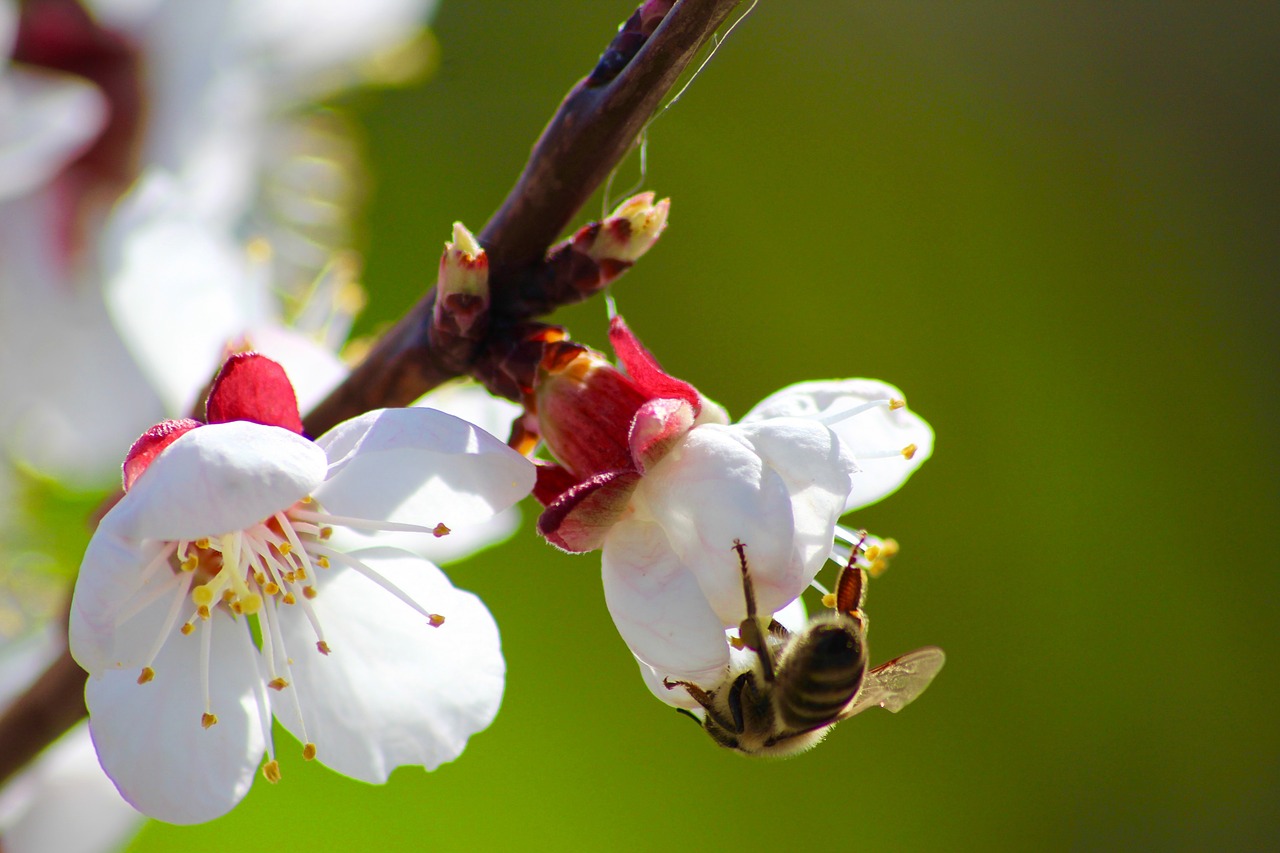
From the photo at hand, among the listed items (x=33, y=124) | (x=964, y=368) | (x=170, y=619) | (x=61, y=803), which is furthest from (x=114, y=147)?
(x=964, y=368)

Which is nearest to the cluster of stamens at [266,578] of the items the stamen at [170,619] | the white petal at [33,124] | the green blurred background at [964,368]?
the stamen at [170,619]

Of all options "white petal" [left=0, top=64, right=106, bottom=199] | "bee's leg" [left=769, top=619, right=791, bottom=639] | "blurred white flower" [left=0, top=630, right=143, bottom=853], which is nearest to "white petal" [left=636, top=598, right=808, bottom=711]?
"bee's leg" [left=769, top=619, right=791, bottom=639]

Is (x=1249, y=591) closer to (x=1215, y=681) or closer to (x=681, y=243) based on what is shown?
(x=1215, y=681)

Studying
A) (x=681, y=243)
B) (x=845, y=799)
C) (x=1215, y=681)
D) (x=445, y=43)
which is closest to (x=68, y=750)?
(x=845, y=799)

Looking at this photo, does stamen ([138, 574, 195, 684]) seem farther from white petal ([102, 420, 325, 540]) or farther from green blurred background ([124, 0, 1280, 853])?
green blurred background ([124, 0, 1280, 853])

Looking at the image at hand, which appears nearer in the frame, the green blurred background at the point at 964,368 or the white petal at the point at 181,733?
the white petal at the point at 181,733

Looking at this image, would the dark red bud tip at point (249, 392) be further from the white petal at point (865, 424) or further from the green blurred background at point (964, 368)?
the green blurred background at point (964, 368)

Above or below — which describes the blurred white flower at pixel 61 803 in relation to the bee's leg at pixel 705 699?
below
